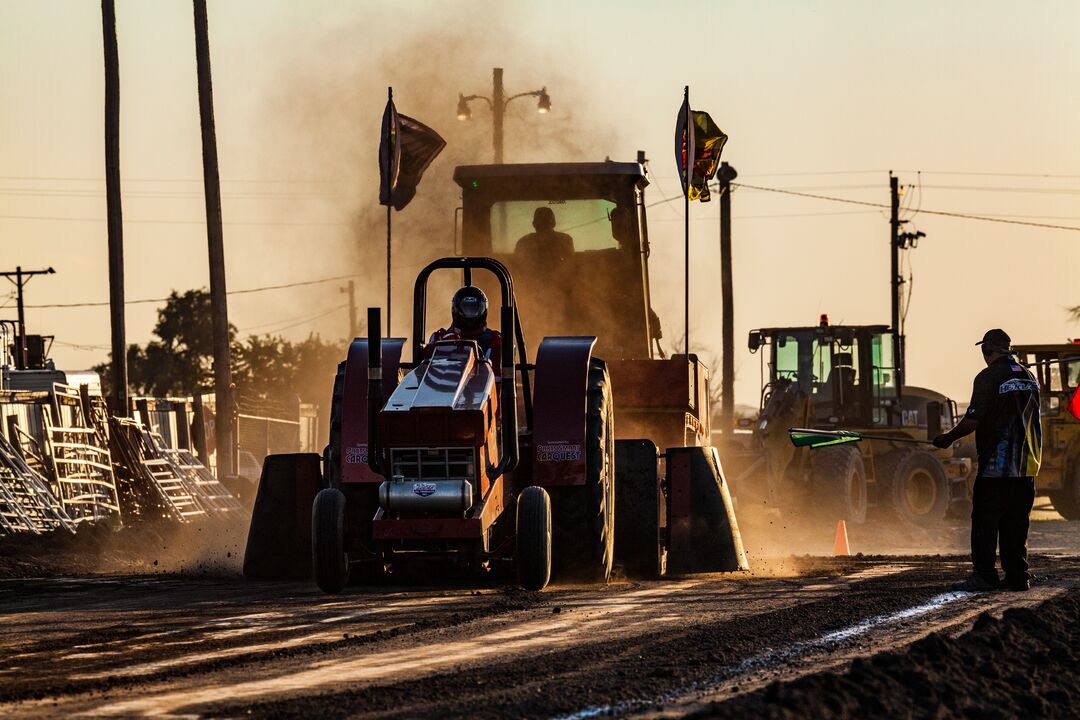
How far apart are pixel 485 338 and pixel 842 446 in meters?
14.1

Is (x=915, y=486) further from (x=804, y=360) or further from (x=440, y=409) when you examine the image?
(x=440, y=409)

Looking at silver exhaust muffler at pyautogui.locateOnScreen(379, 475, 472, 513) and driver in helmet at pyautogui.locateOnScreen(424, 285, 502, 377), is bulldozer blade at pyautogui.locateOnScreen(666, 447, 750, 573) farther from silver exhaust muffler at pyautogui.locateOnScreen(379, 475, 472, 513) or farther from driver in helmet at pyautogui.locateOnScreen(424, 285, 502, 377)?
silver exhaust muffler at pyautogui.locateOnScreen(379, 475, 472, 513)

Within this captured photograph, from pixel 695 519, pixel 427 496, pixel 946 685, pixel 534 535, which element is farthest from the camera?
pixel 695 519

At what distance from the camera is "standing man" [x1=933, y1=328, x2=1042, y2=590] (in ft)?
41.5

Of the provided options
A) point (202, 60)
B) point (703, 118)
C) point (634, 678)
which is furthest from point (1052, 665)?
point (202, 60)

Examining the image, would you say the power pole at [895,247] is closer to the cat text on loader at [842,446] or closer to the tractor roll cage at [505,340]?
the cat text on loader at [842,446]

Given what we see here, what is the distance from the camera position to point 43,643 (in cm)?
903

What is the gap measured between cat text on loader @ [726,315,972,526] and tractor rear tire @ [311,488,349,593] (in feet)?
46.6

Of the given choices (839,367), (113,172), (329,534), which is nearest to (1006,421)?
(329,534)

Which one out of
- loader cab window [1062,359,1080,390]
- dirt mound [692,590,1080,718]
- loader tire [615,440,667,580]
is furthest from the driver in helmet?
loader cab window [1062,359,1080,390]

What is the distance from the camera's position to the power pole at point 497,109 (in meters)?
35.2

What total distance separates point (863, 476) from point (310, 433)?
107 feet

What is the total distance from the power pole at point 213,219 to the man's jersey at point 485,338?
1691 centimetres

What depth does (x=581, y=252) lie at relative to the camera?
15.6 meters
